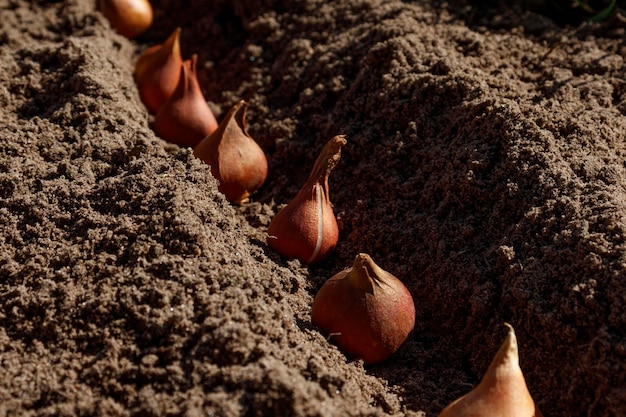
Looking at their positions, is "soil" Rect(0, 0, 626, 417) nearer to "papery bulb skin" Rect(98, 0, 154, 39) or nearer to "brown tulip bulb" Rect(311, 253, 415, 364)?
"brown tulip bulb" Rect(311, 253, 415, 364)

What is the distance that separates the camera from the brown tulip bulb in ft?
4.98

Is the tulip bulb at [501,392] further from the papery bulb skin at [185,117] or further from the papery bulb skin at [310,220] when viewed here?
the papery bulb skin at [185,117]

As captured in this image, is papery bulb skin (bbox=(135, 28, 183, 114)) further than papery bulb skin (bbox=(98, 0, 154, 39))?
No

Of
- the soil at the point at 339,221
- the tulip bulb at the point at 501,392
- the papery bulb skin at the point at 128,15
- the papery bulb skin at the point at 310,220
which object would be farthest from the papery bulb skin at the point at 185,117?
the tulip bulb at the point at 501,392

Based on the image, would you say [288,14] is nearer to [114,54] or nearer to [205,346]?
[114,54]

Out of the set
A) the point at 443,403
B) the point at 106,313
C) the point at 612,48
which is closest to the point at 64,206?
the point at 106,313

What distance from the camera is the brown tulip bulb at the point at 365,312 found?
152cm

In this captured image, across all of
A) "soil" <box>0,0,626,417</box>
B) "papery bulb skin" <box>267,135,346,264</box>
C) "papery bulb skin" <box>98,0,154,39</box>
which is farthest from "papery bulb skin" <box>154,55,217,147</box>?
"papery bulb skin" <box>98,0,154,39</box>

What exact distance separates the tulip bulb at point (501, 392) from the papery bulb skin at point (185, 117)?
1.15 meters

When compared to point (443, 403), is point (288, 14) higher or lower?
higher

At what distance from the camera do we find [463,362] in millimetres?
1635

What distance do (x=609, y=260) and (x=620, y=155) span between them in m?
0.40

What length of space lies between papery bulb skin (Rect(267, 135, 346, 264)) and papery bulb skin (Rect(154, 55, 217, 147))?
1.55ft

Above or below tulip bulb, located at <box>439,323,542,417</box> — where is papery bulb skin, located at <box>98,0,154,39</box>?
below
